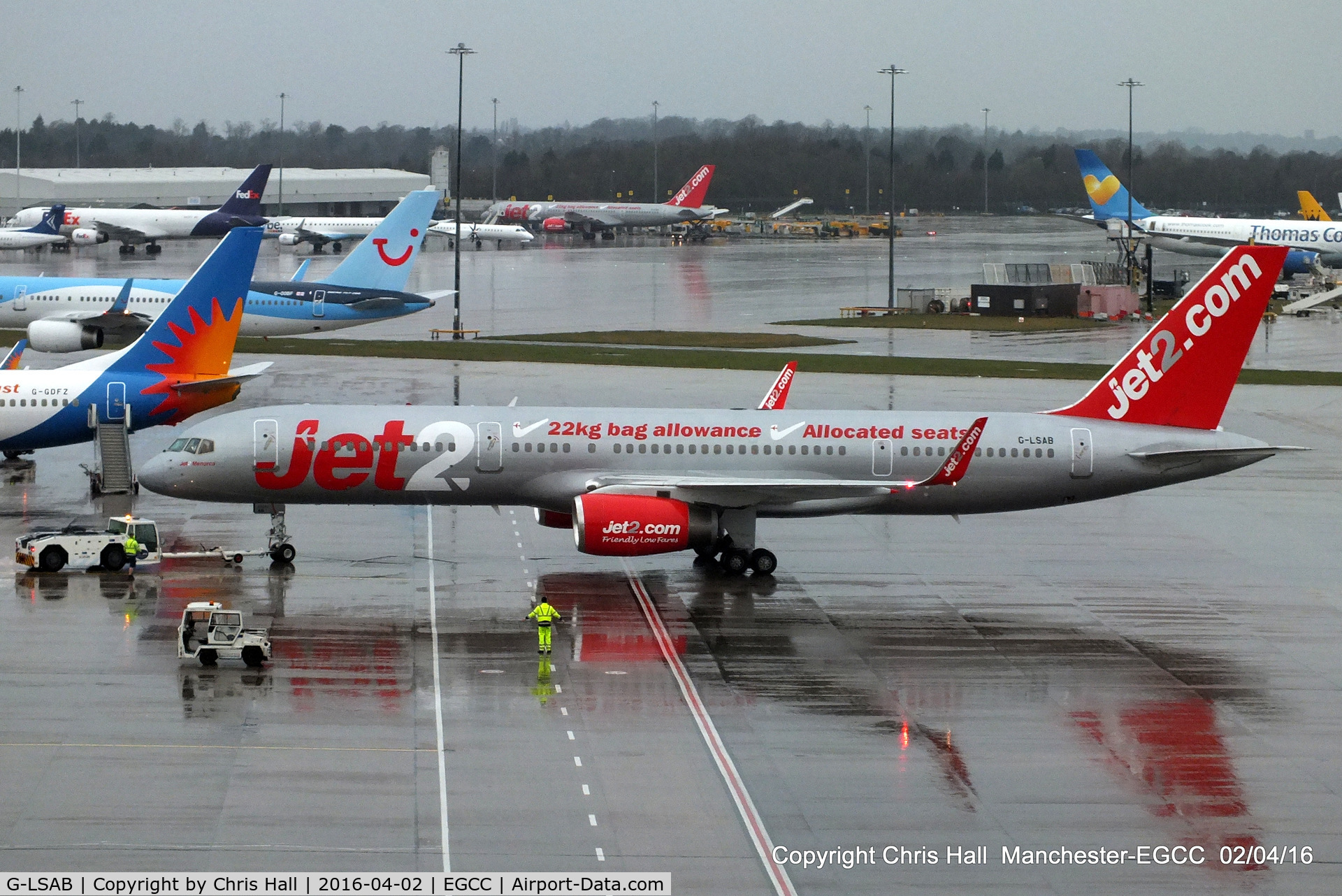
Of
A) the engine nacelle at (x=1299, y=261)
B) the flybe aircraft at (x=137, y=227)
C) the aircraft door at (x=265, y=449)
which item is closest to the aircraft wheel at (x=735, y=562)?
the aircraft door at (x=265, y=449)

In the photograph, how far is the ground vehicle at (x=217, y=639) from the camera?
32750 mm

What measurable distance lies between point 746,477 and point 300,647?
43.1ft

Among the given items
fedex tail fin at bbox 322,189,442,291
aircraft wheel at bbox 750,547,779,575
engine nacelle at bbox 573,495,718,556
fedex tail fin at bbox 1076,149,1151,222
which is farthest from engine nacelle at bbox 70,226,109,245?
aircraft wheel at bbox 750,547,779,575

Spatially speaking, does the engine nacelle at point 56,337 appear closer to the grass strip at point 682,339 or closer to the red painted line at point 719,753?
the grass strip at point 682,339

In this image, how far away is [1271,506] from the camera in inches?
2073

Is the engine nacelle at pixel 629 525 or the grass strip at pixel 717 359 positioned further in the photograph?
the grass strip at pixel 717 359

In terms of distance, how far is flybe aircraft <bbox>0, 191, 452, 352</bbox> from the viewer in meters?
82.5

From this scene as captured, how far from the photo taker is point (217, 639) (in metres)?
32.9

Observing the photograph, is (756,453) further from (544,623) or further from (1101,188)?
(1101,188)

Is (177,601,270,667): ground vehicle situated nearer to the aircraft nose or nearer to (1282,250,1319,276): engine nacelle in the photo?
the aircraft nose

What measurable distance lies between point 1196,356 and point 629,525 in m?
16.3

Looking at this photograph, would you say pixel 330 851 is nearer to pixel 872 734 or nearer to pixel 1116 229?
pixel 872 734

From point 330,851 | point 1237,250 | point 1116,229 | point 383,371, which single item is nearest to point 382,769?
point 330,851

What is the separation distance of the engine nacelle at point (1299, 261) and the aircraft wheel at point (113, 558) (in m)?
120
